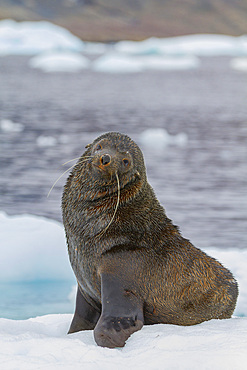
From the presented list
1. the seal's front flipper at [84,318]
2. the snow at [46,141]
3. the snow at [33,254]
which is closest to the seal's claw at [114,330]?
the seal's front flipper at [84,318]

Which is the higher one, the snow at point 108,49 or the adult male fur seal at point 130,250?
the snow at point 108,49

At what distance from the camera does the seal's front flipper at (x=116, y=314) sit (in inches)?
112

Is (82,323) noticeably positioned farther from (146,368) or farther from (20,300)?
(20,300)

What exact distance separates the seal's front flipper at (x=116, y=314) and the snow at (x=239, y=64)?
118ft

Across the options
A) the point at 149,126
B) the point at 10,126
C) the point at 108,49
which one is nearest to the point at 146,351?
the point at 10,126

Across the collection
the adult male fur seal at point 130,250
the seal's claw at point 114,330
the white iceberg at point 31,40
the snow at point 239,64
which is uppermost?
the snow at point 239,64

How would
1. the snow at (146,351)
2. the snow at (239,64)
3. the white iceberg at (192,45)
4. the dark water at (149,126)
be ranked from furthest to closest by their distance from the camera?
the snow at (239,64), the white iceberg at (192,45), the dark water at (149,126), the snow at (146,351)

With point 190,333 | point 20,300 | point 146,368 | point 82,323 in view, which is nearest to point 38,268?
point 20,300

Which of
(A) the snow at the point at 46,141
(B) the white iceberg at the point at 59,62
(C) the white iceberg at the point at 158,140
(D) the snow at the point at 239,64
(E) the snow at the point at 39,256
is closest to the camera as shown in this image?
(E) the snow at the point at 39,256

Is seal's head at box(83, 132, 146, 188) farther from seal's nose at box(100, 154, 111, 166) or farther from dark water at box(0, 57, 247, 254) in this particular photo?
dark water at box(0, 57, 247, 254)

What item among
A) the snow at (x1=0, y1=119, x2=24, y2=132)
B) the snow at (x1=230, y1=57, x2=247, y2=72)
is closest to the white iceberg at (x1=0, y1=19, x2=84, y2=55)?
the snow at (x1=0, y1=119, x2=24, y2=132)

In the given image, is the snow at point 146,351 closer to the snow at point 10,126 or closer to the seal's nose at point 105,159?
the seal's nose at point 105,159

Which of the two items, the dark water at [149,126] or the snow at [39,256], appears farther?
the dark water at [149,126]

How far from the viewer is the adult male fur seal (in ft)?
10.3
